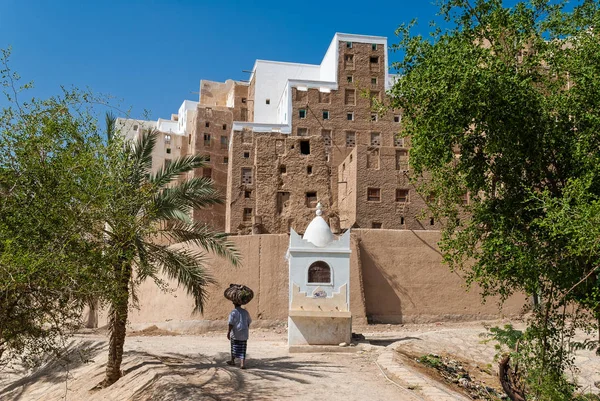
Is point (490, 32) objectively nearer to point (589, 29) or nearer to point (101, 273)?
point (589, 29)

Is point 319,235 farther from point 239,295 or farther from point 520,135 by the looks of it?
point 520,135

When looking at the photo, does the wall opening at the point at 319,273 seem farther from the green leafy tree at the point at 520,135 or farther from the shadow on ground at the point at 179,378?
the green leafy tree at the point at 520,135

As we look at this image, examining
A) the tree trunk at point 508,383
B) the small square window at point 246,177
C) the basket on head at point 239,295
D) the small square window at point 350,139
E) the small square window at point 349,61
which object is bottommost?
the tree trunk at point 508,383

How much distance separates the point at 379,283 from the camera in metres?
22.4

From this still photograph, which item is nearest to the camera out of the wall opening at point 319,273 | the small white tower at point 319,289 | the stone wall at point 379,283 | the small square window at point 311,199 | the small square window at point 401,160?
the small white tower at point 319,289

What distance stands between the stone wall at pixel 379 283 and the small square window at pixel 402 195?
26.6 ft

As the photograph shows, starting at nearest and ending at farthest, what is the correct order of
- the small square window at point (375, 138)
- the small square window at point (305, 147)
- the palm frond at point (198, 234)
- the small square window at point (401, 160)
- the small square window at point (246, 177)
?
the palm frond at point (198, 234) < the small square window at point (401, 160) < the small square window at point (305, 147) < the small square window at point (246, 177) < the small square window at point (375, 138)

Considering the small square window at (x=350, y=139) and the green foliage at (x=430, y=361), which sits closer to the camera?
the green foliage at (x=430, y=361)

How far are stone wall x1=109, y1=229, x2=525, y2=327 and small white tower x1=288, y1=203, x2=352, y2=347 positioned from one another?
747cm

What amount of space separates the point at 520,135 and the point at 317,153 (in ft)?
85.0

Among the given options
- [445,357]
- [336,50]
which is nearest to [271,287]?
[445,357]

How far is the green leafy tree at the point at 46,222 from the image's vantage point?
8.05 metres

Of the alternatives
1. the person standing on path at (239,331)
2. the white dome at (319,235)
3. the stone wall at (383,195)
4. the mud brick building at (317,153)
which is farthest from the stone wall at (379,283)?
the person standing on path at (239,331)

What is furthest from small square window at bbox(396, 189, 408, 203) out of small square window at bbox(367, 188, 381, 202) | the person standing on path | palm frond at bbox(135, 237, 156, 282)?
palm frond at bbox(135, 237, 156, 282)
